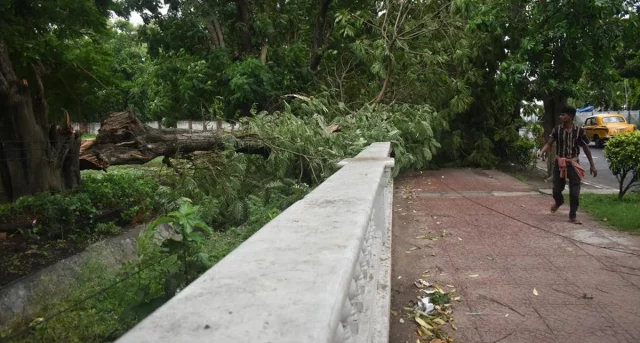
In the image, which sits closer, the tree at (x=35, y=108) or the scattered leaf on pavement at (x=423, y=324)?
the scattered leaf on pavement at (x=423, y=324)

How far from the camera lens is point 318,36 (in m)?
15.1

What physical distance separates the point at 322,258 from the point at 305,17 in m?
15.4

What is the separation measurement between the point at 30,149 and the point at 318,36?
32.0ft

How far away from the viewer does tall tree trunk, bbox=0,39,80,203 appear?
6789mm

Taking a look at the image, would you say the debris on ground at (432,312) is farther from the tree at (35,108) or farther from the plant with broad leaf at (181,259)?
the tree at (35,108)

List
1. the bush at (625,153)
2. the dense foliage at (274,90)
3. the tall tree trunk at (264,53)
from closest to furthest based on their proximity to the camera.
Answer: the dense foliage at (274,90)
the bush at (625,153)
the tall tree trunk at (264,53)

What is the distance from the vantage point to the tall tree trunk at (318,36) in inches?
579

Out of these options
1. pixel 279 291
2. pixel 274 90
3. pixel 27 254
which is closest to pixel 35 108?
pixel 27 254

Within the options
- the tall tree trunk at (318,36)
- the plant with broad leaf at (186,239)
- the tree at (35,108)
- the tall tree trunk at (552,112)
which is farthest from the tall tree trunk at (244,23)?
the plant with broad leaf at (186,239)

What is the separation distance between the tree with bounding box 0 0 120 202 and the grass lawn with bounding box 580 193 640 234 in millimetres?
7001

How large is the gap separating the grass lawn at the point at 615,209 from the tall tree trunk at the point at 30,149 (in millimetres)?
6987

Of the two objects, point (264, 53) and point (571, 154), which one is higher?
point (264, 53)

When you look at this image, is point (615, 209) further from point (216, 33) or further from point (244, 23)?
point (216, 33)

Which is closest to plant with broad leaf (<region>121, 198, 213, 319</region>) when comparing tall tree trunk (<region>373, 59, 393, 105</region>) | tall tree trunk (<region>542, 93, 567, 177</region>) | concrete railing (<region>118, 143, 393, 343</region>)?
concrete railing (<region>118, 143, 393, 343</region>)
